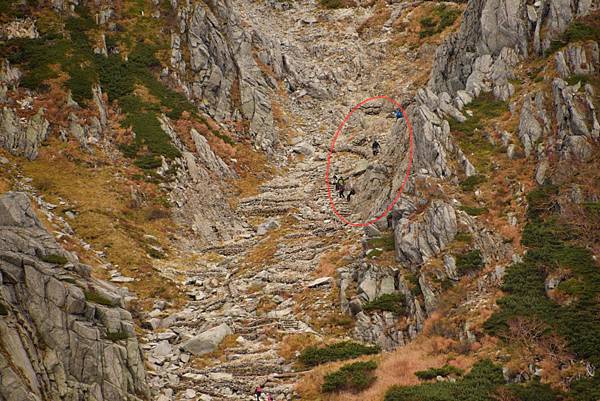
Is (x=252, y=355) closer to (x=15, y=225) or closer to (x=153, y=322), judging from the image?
(x=153, y=322)

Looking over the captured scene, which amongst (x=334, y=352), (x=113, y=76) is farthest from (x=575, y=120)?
(x=113, y=76)

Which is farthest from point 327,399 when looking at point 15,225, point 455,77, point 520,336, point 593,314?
point 455,77

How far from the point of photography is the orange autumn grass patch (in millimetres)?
27094

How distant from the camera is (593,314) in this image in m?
26.5

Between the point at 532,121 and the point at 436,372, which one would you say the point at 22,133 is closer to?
the point at 436,372

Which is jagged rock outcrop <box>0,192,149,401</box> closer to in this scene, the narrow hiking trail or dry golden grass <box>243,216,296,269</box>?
the narrow hiking trail

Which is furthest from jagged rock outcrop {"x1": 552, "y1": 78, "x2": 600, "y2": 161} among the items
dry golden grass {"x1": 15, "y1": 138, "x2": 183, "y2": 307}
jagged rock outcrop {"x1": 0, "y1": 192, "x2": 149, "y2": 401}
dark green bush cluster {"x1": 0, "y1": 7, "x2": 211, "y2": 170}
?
dark green bush cluster {"x1": 0, "y1": 7, "x2": 211, "y2": 170}

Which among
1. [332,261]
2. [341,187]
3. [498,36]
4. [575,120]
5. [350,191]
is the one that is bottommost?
[332,261]

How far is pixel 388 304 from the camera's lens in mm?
33125

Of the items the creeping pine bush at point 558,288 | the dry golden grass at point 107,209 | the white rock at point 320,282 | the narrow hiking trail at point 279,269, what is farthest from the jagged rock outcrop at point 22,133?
the creeping pine bush at point 558,288

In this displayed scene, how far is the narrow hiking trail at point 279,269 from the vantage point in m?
31.0

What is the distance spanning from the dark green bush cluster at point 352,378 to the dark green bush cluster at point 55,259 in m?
12.7

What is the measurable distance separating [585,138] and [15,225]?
1195 inches

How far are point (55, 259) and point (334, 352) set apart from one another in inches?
549
